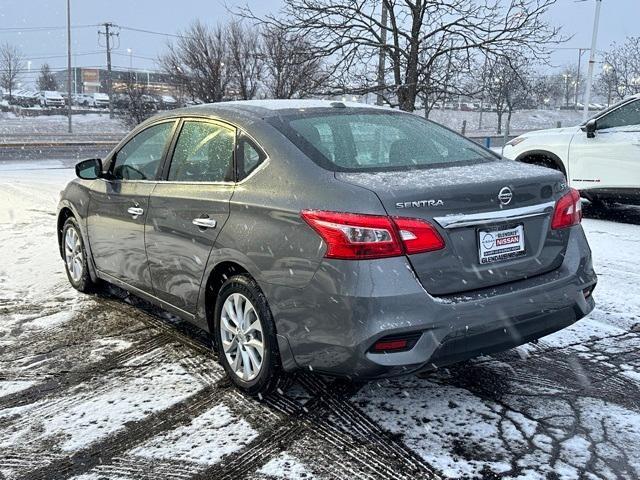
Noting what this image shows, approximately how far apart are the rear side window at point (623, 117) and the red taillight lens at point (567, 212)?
5.78m

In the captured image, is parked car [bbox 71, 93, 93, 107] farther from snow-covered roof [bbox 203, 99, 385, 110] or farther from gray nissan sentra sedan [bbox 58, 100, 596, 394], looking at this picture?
gray nissan sentra sedan [bbox 58, 100, 596, 394]

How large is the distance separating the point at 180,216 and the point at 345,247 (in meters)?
1.37

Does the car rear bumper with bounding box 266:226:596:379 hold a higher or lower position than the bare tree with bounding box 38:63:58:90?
lower

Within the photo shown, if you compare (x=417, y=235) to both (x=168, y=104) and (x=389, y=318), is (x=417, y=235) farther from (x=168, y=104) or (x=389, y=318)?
(x=168, y=104)

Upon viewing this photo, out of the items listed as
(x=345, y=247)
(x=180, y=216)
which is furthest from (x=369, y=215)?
(x=180, y=216)

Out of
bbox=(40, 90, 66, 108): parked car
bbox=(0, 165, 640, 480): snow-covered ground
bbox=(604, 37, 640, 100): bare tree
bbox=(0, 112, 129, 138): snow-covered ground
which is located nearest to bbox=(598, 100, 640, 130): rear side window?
bbox=(0, 165, 640, 480): snow-covered ground

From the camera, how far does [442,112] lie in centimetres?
5953

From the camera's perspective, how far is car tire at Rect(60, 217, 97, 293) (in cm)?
529

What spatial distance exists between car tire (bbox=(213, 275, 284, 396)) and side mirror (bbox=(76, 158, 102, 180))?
6.15 feet

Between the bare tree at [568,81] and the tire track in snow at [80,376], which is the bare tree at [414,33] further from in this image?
the bare tree at [568,81]

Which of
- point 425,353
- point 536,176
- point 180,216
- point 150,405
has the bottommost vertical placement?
point 150,405

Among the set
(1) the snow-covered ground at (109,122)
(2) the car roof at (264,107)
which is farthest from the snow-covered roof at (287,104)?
(1) the snow-covered ground at (109,122)

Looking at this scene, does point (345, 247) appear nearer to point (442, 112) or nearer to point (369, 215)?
point (369, 215)

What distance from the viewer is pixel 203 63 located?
821 inches
